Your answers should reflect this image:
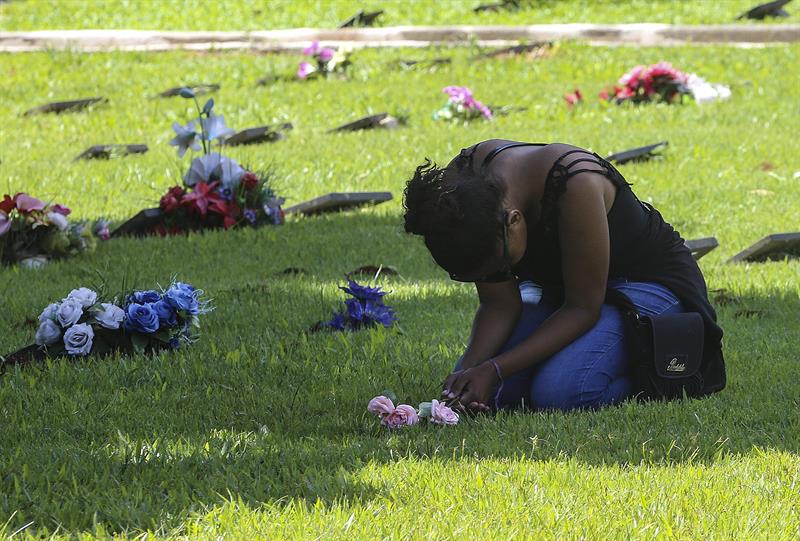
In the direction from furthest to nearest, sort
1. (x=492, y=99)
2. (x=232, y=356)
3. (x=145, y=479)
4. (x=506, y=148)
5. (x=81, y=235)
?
(x=492, y=99) < (x=81, y=235) < (x=232, y=356) < (x=506, y=148) < (x=145, y=479)

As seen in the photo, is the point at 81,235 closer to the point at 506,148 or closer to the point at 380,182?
the point at 380,182

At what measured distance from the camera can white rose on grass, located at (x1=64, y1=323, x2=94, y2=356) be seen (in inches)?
175

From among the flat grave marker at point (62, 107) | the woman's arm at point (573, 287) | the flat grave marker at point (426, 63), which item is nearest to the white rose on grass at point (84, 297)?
the woman's arm at point (573, 287)

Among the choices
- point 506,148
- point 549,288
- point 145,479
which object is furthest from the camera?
point 549,288

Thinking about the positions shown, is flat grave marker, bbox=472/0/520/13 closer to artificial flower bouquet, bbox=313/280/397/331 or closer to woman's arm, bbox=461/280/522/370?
artificial flower bouquet, bbox=313/280/397/331

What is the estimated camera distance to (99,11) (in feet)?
62.8

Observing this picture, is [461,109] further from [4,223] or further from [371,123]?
[4,223]

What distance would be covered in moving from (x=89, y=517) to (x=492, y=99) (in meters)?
9.43

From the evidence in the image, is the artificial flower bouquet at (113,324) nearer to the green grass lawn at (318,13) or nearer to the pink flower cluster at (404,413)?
the pink flower cluster at (404,413)

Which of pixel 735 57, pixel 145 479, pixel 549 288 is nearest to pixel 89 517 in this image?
pixel 145 479

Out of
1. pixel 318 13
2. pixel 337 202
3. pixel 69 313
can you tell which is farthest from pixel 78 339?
pixel 318 13

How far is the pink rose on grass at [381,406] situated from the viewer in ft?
11.9

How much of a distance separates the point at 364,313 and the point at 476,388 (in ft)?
A: 4.44

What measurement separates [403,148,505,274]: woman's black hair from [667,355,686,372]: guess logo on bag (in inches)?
30.2
